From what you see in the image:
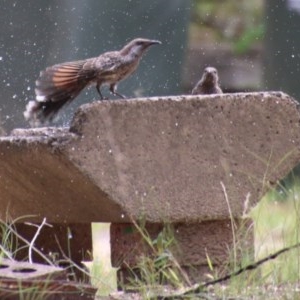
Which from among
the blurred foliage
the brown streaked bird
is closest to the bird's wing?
the brown streaked bird

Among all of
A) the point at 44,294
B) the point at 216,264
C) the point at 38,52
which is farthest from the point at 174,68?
the point at 44,294

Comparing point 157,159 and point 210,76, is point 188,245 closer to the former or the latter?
point 157,159

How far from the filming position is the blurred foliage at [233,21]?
8570mm

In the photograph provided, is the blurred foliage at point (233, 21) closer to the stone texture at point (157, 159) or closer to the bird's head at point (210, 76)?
the bird's head at point (210, 76)

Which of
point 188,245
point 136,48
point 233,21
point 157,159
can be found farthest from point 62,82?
point 233,21

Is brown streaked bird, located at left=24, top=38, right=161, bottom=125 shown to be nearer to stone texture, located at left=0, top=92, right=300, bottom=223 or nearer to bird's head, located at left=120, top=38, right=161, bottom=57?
bird's head, located at left=120, top=38, right=161, bottom=57

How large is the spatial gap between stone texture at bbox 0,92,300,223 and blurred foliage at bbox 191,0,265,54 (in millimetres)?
4185

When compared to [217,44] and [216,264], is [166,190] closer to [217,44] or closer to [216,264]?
[216,264]

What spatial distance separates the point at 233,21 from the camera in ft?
29.3

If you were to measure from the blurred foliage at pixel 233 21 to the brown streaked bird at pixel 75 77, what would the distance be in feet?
13.6

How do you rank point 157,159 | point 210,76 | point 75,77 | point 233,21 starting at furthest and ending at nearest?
1. point 233,21
2. point 210,76
3. point 75,77
4. point 157,159

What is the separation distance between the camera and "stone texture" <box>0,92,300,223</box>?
3.92 metres

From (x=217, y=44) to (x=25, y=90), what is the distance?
9.18ft

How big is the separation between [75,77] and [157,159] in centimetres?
45
